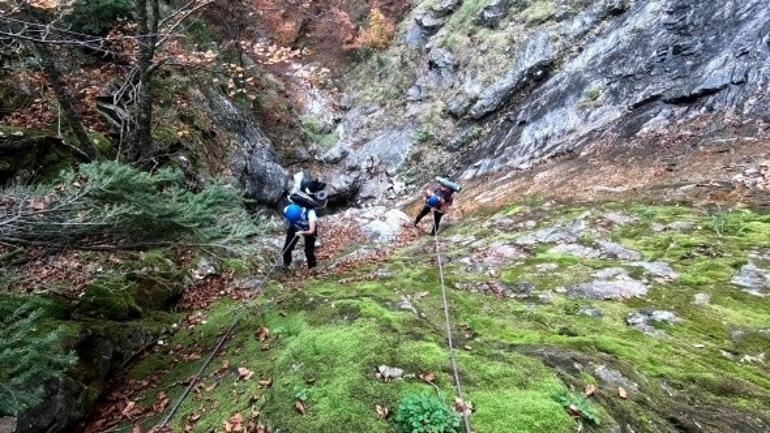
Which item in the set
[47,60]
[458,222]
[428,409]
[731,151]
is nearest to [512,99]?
[458,222]

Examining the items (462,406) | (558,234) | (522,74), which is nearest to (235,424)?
(462,406)

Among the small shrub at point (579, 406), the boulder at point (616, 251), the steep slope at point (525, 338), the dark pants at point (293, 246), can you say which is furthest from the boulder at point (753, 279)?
the dark pants at point (293, 246)

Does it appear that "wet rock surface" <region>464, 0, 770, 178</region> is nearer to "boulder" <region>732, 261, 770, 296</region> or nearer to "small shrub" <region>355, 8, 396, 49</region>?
"boulder" <region>732, 261, 770, 296</region>

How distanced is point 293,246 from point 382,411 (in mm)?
6788

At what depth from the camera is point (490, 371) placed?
395cm

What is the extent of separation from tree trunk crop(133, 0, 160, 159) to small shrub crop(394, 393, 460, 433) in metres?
6.38

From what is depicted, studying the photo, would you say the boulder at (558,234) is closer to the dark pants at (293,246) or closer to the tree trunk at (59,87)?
the dark pants at (293,246)

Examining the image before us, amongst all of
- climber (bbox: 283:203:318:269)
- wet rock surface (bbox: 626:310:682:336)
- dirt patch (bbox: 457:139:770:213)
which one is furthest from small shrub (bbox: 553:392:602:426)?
dirt patch (bbox: 457:139:770:213)

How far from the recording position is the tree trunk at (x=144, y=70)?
7.70 m

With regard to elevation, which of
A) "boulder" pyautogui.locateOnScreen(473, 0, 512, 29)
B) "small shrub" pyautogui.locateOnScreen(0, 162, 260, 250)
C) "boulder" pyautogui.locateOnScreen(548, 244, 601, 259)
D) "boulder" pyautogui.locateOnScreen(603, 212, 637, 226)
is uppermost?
"boulder" pyautogui.locateOnScreen(473, 0, 512, 29)

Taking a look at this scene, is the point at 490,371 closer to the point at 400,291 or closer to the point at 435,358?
the point at 435,358

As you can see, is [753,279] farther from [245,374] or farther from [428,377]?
[245,374]

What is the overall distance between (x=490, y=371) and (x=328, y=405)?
133cm

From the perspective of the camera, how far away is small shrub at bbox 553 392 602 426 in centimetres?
341
